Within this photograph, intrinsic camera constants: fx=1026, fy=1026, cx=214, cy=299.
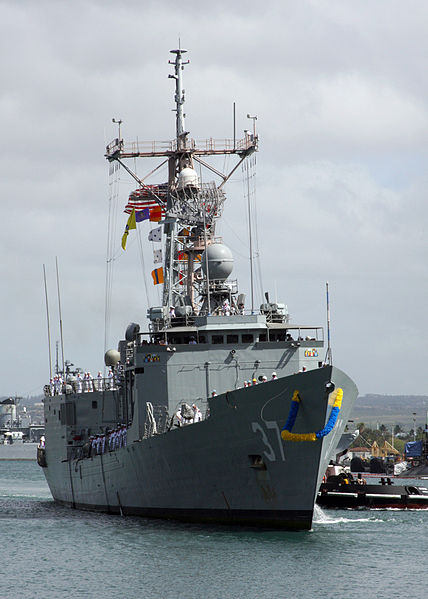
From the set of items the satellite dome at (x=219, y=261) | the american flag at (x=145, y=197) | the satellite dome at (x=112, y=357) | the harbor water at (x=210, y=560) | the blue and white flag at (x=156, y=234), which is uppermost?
the american flag at (x=145, y=197)

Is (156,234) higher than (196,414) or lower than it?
higher

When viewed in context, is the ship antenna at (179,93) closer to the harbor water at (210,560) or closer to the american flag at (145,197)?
the american flag at (145,197)

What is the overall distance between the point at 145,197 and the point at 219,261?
739 cm

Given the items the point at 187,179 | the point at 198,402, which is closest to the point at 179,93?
the point at 187,179

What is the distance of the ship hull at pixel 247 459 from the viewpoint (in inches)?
957

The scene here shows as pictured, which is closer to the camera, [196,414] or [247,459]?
[247,459]

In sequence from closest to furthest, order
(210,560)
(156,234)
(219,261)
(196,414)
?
(210,560)
(196,414)
(219,261)
(156,234)

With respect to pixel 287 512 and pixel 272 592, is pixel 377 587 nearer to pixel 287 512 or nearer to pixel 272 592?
pixel 272 592

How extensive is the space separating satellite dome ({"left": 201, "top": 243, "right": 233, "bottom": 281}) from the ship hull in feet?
20.4

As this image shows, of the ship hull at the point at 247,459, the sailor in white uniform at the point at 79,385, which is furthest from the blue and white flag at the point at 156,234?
the ship hull at the point at 247,459

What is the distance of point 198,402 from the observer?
29.1 metres

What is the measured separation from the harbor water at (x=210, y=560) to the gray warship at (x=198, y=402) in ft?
3.35

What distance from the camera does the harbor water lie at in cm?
2053

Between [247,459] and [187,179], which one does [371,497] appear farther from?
[187,179]
